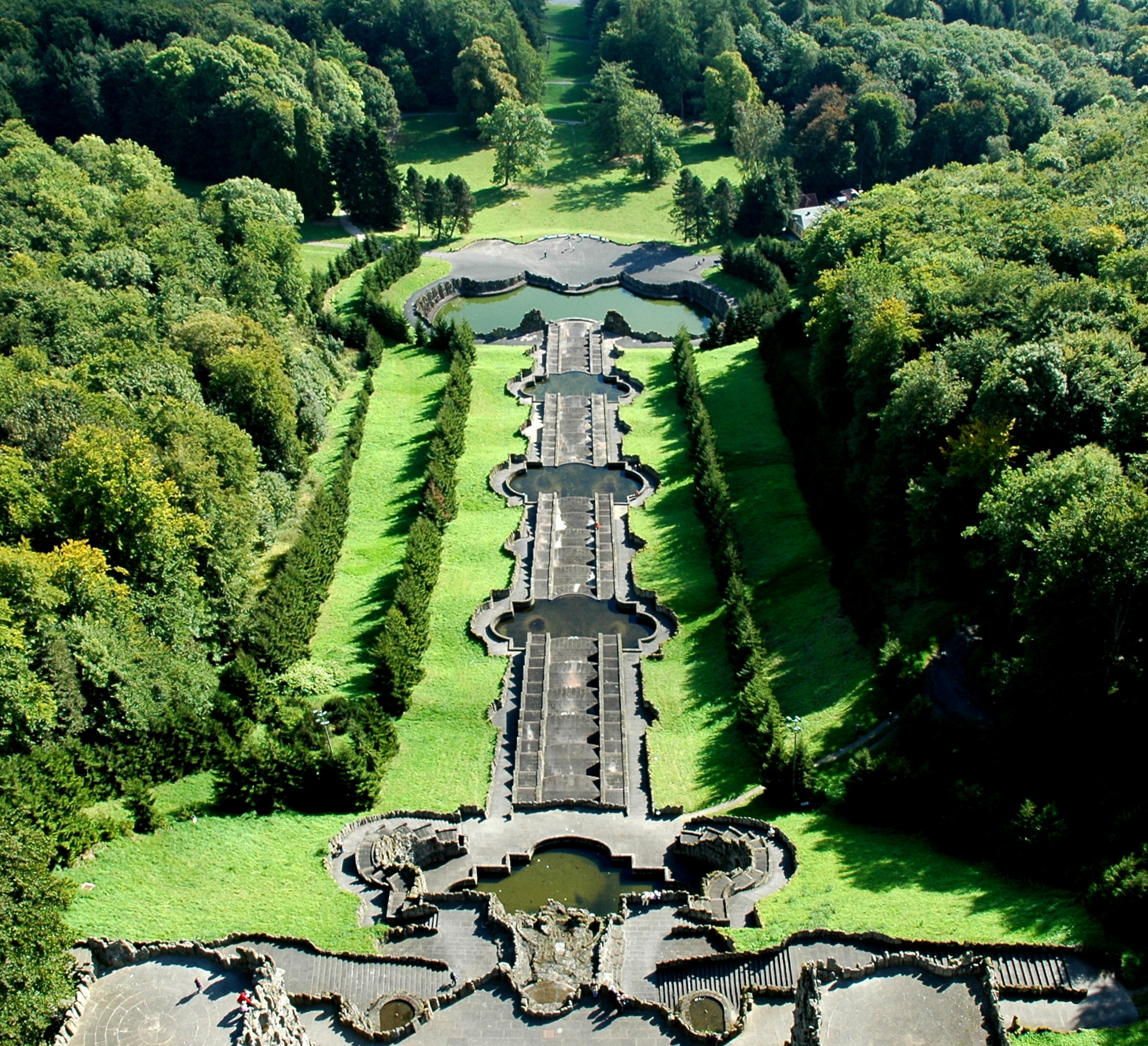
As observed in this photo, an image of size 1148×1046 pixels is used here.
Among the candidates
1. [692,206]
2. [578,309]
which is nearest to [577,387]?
[578,309]

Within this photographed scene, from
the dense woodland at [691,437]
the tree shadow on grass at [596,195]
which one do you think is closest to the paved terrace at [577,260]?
the dense woodland at [691,437]

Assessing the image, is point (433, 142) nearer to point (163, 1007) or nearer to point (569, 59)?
point (569, 59)

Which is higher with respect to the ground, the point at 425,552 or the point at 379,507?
the point at 425,552

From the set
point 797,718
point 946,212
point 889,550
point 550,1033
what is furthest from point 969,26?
point 550,1033

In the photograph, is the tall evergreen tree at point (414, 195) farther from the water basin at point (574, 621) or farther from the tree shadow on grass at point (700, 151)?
the water basin at point (574, 621)

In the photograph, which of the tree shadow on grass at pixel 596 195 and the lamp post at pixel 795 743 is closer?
the lamp post at pixel 795 743

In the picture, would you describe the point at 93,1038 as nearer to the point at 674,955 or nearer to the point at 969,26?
the point at 674,955
